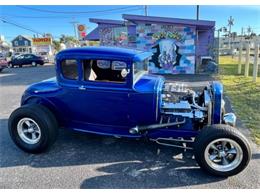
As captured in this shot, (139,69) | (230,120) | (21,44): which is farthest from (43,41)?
(230,120)

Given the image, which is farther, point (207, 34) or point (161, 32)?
point (207, 34)

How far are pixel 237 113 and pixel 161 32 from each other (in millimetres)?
8603

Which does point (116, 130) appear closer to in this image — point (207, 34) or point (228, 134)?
point (228, 134)

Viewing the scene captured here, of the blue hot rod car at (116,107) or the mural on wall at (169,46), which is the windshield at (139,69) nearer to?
the blue hot rod car at (116,107)

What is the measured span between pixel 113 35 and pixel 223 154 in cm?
1446

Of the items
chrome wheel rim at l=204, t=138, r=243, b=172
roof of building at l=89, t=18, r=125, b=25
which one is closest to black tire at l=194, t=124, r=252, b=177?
chrome wheel rim at l=204, t=138, r=243, b=172

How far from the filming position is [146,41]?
13.8 metres

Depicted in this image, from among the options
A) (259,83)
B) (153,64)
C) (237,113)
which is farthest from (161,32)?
(237,113)

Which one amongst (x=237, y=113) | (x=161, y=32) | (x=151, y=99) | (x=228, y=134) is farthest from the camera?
(x=161, y=32)

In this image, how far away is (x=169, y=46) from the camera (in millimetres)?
13508

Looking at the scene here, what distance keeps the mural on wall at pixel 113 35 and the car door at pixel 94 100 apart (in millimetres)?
12096

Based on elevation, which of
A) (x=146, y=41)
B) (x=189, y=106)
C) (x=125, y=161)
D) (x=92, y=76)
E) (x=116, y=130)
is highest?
(x=146, y=41)

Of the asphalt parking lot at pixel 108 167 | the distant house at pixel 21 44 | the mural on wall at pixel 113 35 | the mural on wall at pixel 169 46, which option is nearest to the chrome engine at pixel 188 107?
the asphalt parking lot at pixel 108 167

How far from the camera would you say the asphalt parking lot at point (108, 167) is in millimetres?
3199
